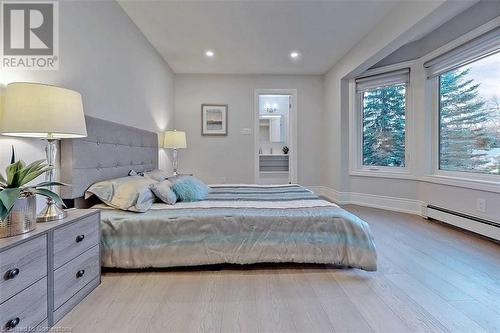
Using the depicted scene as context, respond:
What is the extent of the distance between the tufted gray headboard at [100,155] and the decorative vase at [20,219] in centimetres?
64

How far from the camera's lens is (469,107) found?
3.10 meters

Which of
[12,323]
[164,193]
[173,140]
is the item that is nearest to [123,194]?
[164,193]

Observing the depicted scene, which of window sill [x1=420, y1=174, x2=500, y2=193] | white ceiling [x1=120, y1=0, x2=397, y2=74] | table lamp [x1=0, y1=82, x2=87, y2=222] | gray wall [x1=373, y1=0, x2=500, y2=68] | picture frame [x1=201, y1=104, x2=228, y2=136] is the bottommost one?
window sill [x1=420, y1=174, x2=500, y2=193]

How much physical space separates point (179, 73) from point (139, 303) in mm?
4376

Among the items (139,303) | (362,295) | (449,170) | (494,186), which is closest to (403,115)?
(449,170)

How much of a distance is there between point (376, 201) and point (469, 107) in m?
1.84

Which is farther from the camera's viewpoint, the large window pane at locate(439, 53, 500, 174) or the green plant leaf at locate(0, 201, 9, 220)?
the large window pane at locate(439, 53, 500, 174)

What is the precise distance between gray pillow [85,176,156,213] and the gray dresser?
11.7 inches

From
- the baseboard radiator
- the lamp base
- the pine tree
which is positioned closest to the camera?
the lamp base

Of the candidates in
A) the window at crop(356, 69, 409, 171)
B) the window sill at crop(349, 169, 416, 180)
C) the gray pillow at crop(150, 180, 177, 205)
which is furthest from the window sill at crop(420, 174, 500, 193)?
the gray pillow at crop(150, 180, 177, 205)

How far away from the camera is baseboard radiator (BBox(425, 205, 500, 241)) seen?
8.69ft

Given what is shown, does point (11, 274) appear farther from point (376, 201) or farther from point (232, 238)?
point (376, 201)

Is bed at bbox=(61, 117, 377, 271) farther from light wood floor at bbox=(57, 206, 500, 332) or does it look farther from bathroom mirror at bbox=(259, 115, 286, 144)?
bathroom mirror at bbox=(259, 115, 286, 144)

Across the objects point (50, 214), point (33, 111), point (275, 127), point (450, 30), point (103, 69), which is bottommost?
point (50, 214)
